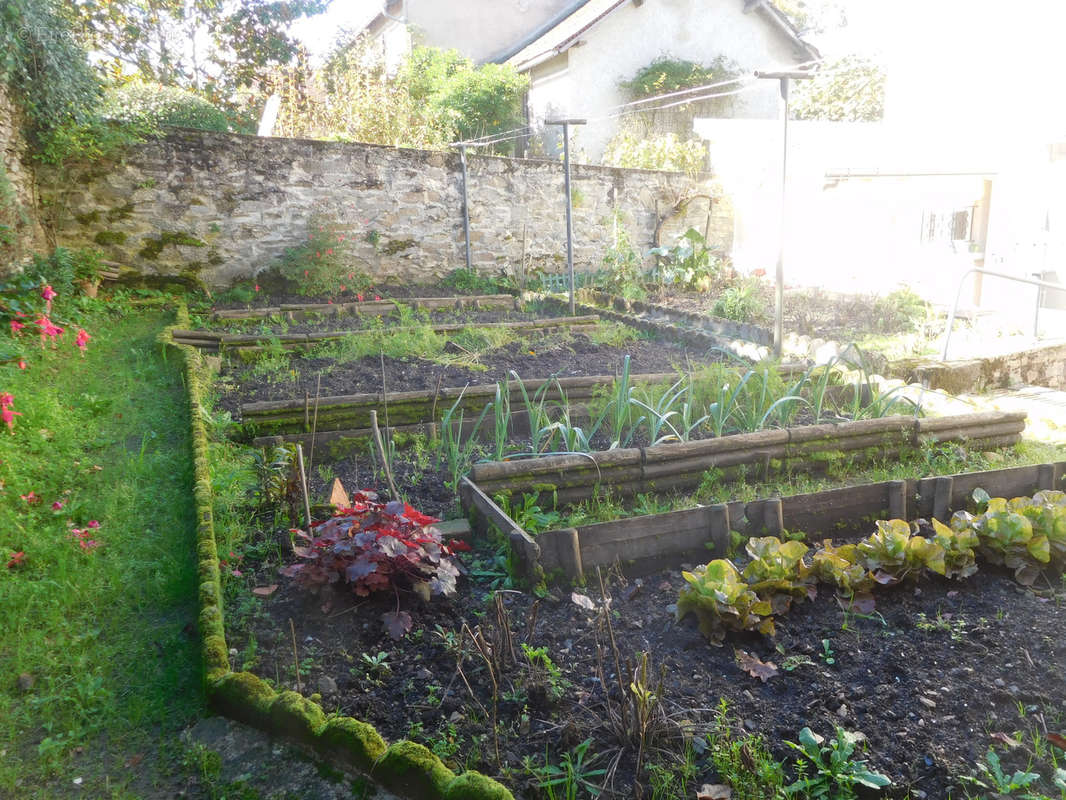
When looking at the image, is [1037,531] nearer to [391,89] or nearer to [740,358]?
[740,358]

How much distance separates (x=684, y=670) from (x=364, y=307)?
662cm

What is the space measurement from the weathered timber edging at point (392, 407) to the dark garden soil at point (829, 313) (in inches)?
147

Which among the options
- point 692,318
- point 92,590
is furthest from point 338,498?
point 692,318

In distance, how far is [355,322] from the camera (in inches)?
298

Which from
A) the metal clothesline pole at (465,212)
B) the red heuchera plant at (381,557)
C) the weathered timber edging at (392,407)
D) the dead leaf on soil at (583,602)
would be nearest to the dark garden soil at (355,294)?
the metal clothesline pole at (465,212)

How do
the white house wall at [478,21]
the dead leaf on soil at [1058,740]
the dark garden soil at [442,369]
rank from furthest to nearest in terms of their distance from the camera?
the white house wall at [478,21] → the dark garden soil at [442,369] → the dead leaf on soil at [1058,740]

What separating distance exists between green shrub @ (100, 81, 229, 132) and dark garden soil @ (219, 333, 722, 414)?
Answer: 4063 millimetres

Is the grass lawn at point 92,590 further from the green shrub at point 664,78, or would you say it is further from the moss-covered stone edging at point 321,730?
the green shrub at point 664,78

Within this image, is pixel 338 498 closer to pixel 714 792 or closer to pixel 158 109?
pixel 714 792

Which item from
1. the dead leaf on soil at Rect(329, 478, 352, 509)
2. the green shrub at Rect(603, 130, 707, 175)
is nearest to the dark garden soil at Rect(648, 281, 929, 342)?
the green shrub at Rect(603, 130, 707, 175)

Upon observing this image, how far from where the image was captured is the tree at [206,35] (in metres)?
14.2

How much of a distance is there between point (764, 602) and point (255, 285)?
319 inches

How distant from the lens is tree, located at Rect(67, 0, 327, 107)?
14.2m

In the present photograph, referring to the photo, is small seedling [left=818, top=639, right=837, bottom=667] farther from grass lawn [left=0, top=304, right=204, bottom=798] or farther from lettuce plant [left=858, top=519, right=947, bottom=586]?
grass lawn [left=0, top=304, right=204, bottom=798]
